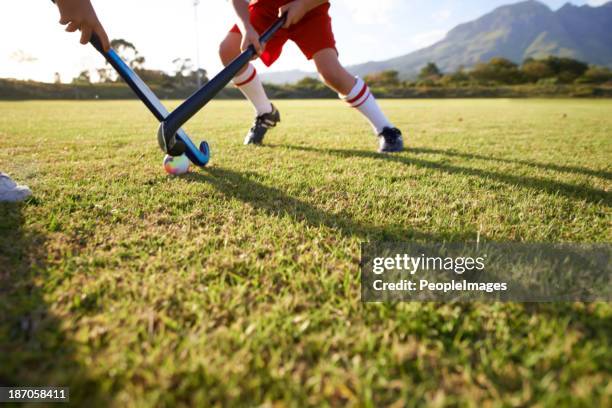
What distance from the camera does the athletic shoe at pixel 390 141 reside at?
370 cm

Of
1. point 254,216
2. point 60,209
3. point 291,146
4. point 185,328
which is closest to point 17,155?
point 60,209

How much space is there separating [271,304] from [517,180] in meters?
2.23

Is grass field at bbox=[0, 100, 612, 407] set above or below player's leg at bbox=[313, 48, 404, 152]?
below

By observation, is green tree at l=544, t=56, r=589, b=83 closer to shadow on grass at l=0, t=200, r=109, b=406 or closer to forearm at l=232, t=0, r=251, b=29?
forearm at l=232, t=0, r=251, b=29

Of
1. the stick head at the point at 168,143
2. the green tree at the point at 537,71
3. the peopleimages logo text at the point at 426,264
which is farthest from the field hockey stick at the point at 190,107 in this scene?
the green tree at the point at 537,71

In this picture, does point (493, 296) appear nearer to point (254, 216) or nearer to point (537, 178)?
point (254, 216)

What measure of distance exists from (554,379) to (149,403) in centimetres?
92

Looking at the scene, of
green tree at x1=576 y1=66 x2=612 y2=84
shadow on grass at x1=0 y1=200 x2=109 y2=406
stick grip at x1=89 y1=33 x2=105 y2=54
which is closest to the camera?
shadow on grass at x1=0 y1=200 x2=109 y2=406

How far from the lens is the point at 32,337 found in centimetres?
97

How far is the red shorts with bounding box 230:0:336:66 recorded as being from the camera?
336 cm

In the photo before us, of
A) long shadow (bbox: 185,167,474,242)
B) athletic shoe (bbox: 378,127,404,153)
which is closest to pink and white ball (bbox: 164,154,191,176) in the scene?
long shadow (bbox: 185,167,474,242)

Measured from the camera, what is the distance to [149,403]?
2.56 feet

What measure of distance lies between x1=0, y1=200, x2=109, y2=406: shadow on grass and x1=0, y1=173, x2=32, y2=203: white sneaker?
0.65 metres

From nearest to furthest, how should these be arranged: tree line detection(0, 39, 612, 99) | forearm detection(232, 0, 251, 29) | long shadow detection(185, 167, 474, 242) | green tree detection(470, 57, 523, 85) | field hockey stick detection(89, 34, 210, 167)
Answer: long shadow detection(185, 167, 474, 242), field hockey stick detection(89, 34, 210, 167), forearm detection(232, 0, 251, 29), tree line detection(0, 39, 612, 99), green tree detection(470, 57, 523, 85)
